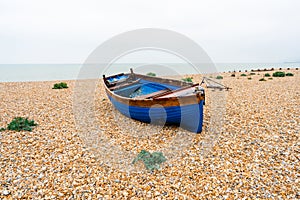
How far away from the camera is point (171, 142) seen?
6.00 m

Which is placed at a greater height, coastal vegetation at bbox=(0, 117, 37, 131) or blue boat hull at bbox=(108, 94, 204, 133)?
blue boat hull at bbox=(108, 94, 204, 133)

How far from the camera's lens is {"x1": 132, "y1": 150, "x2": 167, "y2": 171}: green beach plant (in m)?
4.78

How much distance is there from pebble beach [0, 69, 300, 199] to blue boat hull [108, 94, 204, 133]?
30 centimetres

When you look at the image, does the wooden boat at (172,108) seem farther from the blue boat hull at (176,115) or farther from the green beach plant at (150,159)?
the green beach plant at (150,159)

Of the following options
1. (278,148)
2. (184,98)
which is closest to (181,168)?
(184,98)

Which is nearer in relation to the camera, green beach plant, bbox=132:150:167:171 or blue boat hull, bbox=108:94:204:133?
green beach plant, bbox=132:150:167:171

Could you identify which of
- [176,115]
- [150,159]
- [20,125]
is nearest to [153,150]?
[150,159]

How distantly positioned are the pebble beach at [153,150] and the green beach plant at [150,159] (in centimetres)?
14

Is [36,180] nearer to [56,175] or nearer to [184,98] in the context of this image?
[56,175]

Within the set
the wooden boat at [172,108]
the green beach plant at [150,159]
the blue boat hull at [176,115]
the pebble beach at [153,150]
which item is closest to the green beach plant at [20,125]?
the pebble beach at [153,150]

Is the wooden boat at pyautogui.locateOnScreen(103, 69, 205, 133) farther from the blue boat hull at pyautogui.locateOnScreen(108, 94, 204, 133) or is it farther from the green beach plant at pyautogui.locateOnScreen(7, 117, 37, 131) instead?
the green beach plant at pyautogui.locateOnScreen(7, 117, 37, 131)

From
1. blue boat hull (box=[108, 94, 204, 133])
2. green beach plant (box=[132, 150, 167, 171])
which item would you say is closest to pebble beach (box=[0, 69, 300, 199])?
green beach plant (box=[132, 150, 167, 171])

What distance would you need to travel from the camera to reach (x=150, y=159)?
499 centimetres

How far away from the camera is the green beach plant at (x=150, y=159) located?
15.7ft
